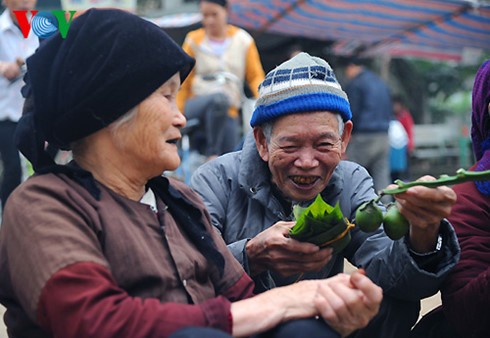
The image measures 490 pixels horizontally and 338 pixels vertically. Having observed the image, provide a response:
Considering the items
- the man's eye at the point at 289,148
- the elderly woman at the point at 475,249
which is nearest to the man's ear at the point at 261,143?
the man's eye at the point at 289,148

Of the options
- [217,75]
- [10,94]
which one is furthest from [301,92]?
[217,75]

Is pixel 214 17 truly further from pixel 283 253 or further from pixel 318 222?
pixel 318 222

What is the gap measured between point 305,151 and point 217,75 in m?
4.12

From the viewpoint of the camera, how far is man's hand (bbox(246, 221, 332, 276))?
93.4 inches

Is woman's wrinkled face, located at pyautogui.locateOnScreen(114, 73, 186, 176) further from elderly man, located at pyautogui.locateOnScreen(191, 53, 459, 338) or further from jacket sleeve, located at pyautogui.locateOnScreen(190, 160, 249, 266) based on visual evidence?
jacket sleeve, located at pyautogui.locateOnScreen(190, 160, 249, 266)

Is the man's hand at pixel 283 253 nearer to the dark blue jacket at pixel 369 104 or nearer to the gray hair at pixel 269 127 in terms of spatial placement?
the gray hair at pixel 269 127

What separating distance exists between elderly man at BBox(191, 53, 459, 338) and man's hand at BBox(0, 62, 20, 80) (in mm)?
2997

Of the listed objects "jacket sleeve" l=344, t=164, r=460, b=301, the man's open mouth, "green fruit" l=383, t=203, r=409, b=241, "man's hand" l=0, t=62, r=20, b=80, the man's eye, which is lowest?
"man's hand" l=0, t=62, r=20, b=80

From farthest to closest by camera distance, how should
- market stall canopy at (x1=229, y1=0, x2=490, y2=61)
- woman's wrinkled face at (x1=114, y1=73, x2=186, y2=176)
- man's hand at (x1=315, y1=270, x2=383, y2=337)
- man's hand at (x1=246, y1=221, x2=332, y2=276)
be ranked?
1. market stall canopy at (x1=229, y1=0, x2=490, y2=61)
2. man's hand at (x1=246, y1=221, x2=332, y2=276)
3. woman's wrinkled face at (x1=114, y1=73, x2=186, y2=176)
4. man's hand at (x1=315, y1=270, x2=383, y2=337)

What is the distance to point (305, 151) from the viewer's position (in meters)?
2.65

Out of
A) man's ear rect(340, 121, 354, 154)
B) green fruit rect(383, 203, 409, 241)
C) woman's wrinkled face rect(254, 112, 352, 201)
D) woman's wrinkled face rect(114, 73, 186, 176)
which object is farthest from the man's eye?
woman's wrinkled face rect(114, 73, 186, 176)

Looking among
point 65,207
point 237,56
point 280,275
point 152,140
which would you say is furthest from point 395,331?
point 237,56

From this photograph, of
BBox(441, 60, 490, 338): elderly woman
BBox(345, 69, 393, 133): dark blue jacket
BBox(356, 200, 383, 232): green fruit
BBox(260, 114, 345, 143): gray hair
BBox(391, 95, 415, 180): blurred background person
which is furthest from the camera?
BBox(391, 95, 415, 180): blurred background person

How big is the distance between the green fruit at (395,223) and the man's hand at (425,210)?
0.06ft
